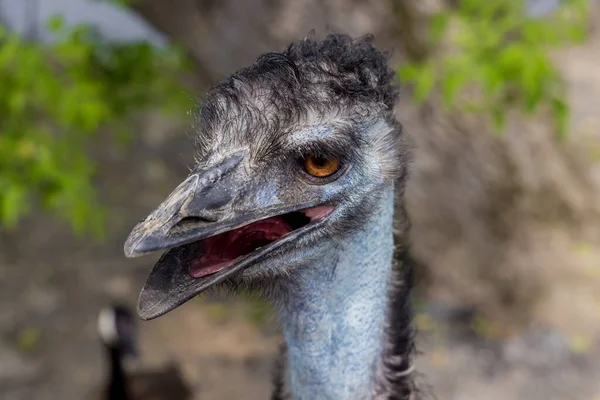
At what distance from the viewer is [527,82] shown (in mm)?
2395

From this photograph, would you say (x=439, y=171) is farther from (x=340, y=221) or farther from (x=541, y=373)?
(x=340, y=221)

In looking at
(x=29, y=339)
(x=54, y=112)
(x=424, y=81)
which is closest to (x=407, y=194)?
(x=424, y=81)

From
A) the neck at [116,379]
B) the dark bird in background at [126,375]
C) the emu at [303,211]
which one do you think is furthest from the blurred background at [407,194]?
the emu at [303,211]

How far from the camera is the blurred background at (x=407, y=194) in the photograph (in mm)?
2762

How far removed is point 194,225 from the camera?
1.25 m

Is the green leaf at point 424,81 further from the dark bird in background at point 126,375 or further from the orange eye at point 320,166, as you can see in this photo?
the dark bird in background at point 126,375

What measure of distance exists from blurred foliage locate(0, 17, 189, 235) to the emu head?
51.4 inches

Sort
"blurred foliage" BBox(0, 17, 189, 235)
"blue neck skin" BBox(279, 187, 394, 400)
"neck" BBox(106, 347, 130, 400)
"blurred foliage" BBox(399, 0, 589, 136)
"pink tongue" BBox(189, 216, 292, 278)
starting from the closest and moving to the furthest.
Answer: "pink tongue" BBox(189, 216, 292, 278) → "blue neck skin" BBox(279, 187, 394, 400) → "blurred foliage" BBox(399, 0, 589, 136) → "blurred foliage" BBox(0, 17, 189, 235) → "neck" BBox(106, 347, 130, 400)

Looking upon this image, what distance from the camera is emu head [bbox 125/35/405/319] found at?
1272 mm

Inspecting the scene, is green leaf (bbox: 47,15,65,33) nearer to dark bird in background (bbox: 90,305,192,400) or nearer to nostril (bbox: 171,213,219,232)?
dark bird in background (bbox: 90,305,192,400)

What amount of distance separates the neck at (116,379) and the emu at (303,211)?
1.79 m

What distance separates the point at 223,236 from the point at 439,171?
259 centimetres

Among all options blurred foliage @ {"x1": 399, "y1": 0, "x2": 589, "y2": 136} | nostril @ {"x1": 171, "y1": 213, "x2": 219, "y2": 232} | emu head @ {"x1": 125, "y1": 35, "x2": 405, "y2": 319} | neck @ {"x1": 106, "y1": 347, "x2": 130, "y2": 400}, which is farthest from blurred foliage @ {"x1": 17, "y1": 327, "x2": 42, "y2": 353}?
nostril @ {"x1": 171, "y1": 213, "x2": 219, "y2": 232}

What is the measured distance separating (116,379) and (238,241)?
2.03m
